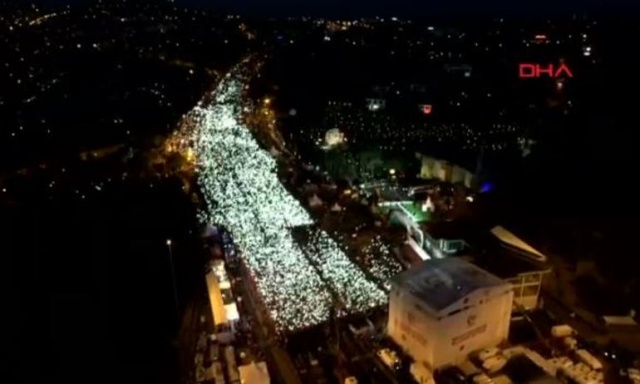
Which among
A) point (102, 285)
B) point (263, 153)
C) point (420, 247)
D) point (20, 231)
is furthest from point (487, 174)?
point (20, 231)

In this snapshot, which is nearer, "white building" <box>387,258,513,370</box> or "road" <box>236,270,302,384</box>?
"white building" <box>387,258,513,370</box>

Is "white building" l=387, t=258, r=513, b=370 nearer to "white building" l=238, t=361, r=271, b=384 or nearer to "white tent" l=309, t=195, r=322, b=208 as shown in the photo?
"white building" l=238, t=361, r=271, b=384

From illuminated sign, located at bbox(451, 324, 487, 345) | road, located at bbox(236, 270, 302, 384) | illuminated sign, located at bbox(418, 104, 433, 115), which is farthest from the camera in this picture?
illuminated sign, located at bbox(418, 104, 433, 115)

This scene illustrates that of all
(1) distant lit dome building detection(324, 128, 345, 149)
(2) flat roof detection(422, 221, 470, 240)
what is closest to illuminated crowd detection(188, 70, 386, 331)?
(2) flat roof detection(422, 221, 470, 240)

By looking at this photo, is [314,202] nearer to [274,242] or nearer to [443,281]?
[274,242]

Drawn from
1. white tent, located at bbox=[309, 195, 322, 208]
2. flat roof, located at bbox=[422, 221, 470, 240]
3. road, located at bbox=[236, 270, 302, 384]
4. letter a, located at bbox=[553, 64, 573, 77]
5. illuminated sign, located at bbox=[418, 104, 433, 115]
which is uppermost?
letter a, located at bbox=[553, 64, 573, 77]

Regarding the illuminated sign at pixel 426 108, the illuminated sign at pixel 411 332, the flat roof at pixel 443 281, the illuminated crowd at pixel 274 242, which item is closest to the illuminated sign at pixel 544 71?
the illuminated sign at pixel 426 108

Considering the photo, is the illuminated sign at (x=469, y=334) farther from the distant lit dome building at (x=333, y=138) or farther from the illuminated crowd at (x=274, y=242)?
the distant lit dome building at (x=333, y=138)
